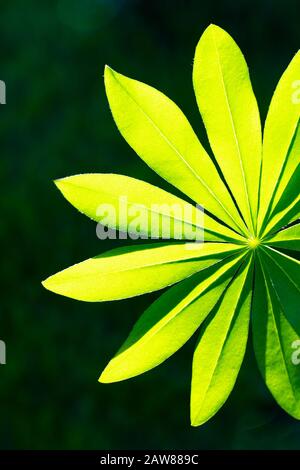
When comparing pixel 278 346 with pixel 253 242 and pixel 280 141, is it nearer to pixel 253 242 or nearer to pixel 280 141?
pixel 253 242

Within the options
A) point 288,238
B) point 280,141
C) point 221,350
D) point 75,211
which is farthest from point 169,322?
point 75,211

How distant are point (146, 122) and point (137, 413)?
1.18m

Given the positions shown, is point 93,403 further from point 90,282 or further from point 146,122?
point 146,122

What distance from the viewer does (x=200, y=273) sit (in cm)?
105

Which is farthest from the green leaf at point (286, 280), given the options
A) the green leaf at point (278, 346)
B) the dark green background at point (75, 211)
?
the dark green background at point (75, 211)

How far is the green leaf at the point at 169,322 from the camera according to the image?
1010mm

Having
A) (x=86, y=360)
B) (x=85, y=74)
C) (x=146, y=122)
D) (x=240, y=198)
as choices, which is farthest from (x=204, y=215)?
(x=85, y=74)

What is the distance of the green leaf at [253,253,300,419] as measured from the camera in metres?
1.03

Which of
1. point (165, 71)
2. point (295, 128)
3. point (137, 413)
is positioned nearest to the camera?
point (295, 128)

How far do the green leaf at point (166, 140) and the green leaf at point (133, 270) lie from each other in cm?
→ 7

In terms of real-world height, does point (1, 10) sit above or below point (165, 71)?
above

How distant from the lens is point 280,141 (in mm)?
989

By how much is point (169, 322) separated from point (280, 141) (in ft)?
1.07

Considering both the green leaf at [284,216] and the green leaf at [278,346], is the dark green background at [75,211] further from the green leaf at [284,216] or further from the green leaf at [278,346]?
the green leaf at [284,216]
